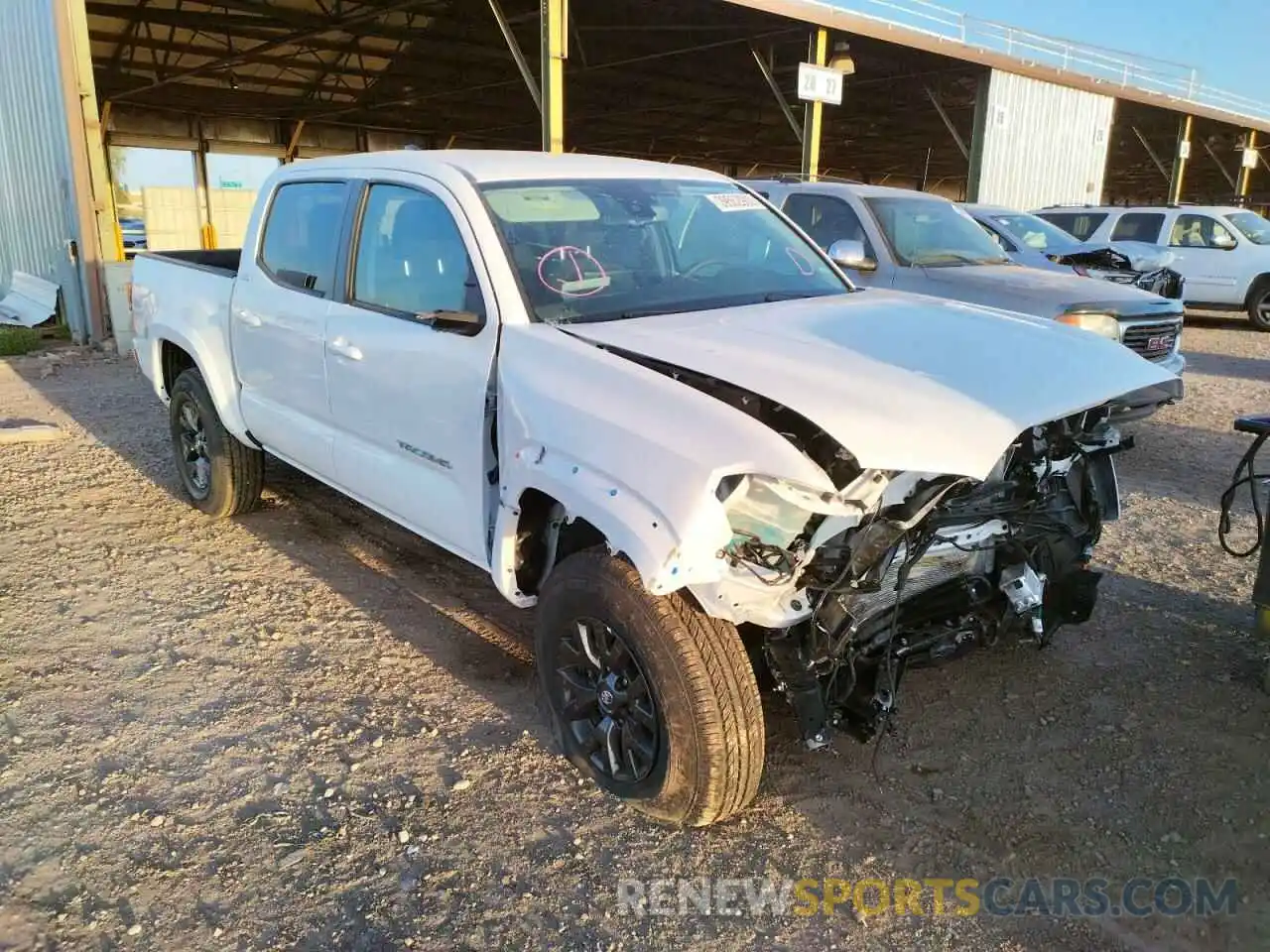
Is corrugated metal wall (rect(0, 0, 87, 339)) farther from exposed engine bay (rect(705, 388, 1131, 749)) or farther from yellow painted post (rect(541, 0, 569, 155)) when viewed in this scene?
exposed engine bay (rect(705, 388, 1131, 749))

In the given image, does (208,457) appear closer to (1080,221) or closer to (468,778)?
(468,778)

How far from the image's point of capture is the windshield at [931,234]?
25.4 feet

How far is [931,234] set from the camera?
26.4 ft

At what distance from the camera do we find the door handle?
3814 mm

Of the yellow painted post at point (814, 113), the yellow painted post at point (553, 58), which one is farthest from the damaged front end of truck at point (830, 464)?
the yellow painted post at point (814, 113)

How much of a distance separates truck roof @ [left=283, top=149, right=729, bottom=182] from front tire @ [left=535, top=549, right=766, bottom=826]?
1619 millimetres

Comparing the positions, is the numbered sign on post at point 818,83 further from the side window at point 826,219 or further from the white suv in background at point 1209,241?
the side window at point 826,219

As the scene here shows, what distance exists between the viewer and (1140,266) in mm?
10750

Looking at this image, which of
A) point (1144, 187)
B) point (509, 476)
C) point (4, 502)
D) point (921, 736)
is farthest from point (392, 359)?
point (1144, 187)

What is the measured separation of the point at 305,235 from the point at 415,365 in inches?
53.3

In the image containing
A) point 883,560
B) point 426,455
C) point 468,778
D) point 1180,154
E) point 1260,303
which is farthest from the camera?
point 1180,154

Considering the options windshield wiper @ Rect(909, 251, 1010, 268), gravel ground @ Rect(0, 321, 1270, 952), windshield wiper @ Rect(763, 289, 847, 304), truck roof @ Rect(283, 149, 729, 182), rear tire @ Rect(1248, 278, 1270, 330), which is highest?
truck roof @ Rect(283, 149, 729, 182)

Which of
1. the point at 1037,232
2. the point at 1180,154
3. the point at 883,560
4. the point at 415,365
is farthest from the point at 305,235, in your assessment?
the point at 1180,154

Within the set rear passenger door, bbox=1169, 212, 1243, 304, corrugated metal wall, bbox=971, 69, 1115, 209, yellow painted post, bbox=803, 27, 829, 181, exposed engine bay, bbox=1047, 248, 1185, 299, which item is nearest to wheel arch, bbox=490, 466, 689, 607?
exposed engine bay, bbox=1047, 248, 1185, 299
